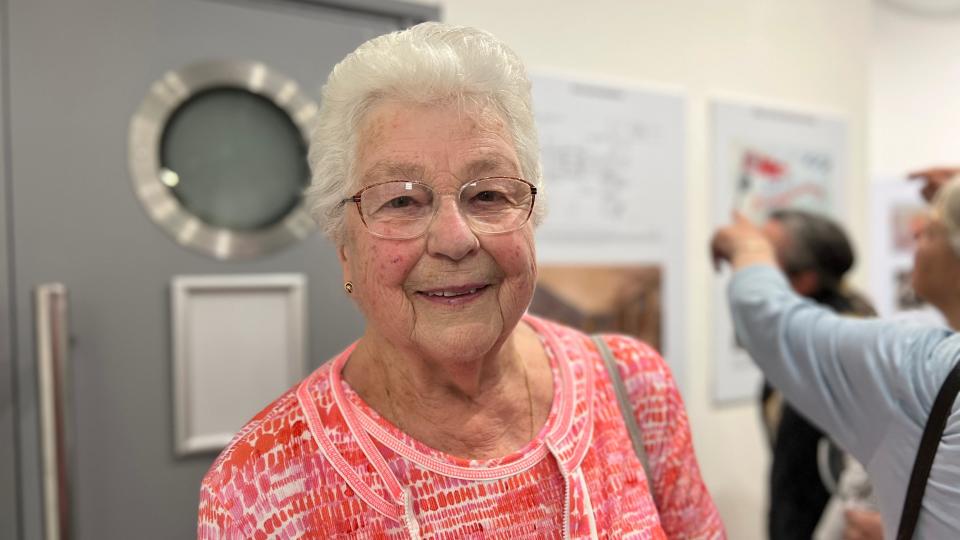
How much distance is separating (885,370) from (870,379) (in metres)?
0.03

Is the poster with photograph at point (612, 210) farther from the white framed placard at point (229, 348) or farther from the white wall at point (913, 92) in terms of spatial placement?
the white wall at point (913, 92)

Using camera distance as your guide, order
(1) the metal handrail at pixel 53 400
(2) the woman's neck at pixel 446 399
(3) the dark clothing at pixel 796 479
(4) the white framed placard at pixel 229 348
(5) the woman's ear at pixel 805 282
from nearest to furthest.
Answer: (2) the woman's neck at pixel 446 399 < (1) the metal handrail at pixel 53 400 < (4) the white framed placard at pixel 229 348 < (3) the dark clothing at pixel 796 479 < (5) the woman's ear at pixel 805 282

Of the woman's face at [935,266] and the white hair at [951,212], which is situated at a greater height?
the white hair at [951,212]

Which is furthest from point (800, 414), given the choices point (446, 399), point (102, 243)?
point (102, 243)

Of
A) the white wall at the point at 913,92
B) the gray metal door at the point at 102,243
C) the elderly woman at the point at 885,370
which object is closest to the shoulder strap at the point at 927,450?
the elderly woman at the point at 885,370

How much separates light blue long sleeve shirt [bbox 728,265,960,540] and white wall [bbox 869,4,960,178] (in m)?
2.28

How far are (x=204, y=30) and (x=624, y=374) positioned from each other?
985mm

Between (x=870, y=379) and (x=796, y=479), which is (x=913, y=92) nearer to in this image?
(x=796, y=479)

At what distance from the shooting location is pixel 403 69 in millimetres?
740

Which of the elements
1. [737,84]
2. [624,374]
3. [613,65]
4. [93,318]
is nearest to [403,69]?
[624,374]

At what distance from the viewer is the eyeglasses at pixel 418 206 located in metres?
0.75

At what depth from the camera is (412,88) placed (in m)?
0.74

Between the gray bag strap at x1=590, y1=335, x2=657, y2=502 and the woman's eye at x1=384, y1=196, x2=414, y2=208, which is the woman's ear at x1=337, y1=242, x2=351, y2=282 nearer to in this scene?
the woman's eye at x1=384, y1=196, x2=414, y2=208

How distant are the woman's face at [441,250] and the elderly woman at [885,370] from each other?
0.63 metres
